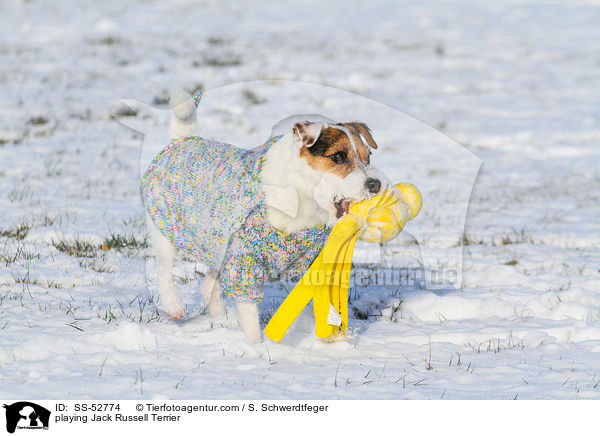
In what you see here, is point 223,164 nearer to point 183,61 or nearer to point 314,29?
point 183,61

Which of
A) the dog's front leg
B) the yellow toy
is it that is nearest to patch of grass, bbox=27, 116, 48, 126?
the dog's front leg

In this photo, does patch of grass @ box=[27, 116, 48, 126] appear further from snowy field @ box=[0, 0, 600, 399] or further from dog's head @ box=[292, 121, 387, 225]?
dog's head @ box=[292, 121, 387, 225]

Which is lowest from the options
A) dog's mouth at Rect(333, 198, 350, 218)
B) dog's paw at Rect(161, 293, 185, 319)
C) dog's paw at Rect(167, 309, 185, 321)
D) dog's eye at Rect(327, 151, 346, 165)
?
Answer: dog's paw at Rect(167, 309, 185, 321)

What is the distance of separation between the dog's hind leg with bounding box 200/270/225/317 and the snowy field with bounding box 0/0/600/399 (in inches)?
4.7

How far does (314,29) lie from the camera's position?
75.6ft

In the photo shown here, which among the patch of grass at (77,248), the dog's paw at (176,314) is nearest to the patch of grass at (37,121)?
the patch of grass at (77,248)

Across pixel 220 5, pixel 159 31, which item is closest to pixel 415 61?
pixel 159 31

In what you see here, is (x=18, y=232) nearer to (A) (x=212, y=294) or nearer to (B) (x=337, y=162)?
(A) (x=212, y=294)

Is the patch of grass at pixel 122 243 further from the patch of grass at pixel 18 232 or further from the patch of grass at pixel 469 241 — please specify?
the patch of grass at pixel 469 241

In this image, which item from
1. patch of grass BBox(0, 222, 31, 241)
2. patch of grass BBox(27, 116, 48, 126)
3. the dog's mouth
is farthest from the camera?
patch of grass BBox(27, 116, 48, 126)

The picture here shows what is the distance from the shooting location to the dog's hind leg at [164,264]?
4.60 meters

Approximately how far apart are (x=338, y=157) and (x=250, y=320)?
45.1 inches

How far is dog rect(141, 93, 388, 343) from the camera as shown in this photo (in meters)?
3.64
